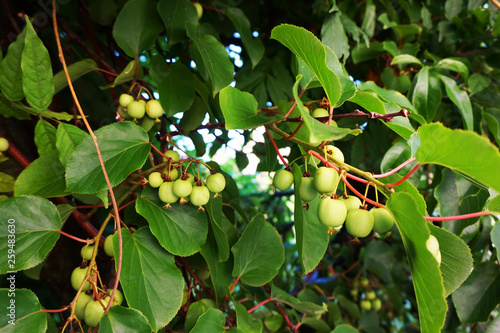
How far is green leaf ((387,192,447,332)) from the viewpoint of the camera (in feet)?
1.13

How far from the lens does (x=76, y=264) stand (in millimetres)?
740

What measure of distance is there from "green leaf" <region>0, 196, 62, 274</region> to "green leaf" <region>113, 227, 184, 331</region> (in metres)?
0.10

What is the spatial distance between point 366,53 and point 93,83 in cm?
69

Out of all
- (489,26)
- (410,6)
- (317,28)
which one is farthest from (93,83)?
(489,26)

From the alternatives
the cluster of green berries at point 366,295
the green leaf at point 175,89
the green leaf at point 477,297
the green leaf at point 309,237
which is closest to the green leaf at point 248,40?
the green leaf at point 175,89

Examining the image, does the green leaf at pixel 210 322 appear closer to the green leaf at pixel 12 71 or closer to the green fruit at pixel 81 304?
the green fruit at pixel 81 304

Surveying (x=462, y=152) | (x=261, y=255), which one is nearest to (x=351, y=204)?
(x=462, y=152)

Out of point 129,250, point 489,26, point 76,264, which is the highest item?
point 489,26

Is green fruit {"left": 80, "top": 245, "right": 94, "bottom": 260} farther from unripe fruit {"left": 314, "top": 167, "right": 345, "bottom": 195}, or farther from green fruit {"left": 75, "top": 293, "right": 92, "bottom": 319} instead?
unripe fruit {"left": 314, "top": 167, "right": 345, "bottom": 195}

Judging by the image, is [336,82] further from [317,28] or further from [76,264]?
[317,28]

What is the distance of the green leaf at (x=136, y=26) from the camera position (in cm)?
67

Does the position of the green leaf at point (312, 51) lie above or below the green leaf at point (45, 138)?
above

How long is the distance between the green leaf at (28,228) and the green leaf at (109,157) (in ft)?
0.29

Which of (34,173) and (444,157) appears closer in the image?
(444,157)
